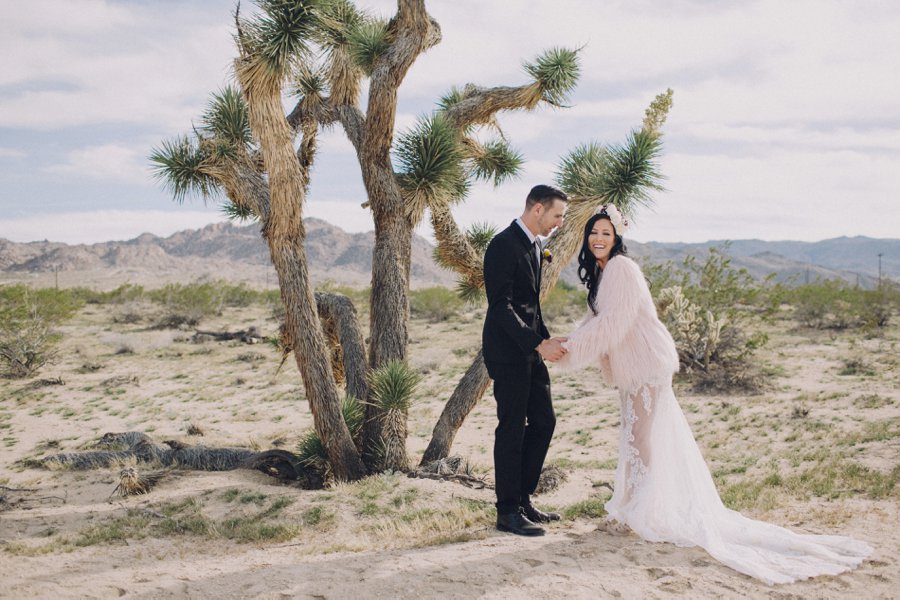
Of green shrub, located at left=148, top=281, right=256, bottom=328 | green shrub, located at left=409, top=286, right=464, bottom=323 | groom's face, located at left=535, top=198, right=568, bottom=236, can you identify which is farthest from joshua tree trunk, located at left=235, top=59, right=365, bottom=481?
green shrub, located at left=148, top=281, right=256, bottom=328

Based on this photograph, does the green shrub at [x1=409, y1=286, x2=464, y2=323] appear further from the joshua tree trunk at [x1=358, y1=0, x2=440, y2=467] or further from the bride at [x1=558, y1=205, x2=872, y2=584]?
the bride at [x1=558, y1=205, x2=872, y2=584]

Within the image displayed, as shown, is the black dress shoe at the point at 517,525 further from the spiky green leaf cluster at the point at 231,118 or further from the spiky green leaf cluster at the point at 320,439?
the spiky green leaf cluster at the point at 231,118

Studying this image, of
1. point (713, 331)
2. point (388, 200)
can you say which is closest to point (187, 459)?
point (388, 200)

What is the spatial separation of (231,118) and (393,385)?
300 cm

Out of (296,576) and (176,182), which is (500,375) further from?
(176,182)

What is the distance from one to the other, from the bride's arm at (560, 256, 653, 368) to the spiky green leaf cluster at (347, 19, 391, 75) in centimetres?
348

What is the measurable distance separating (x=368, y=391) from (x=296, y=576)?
3.11 meters

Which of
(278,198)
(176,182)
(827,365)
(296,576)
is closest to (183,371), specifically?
(176,182)

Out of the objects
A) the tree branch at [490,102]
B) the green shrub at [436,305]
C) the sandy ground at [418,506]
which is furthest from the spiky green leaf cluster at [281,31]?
the green shrub at [436,305]

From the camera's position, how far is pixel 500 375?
4242 mm

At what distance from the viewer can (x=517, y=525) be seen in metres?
4.33

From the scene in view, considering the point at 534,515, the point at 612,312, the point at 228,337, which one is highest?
the point at 612,312

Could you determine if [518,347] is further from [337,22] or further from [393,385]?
[337,22]

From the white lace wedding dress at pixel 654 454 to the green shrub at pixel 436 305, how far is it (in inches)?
725
